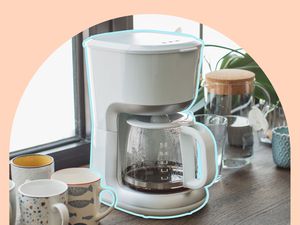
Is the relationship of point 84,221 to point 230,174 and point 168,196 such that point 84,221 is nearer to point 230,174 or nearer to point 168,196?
point 168,196

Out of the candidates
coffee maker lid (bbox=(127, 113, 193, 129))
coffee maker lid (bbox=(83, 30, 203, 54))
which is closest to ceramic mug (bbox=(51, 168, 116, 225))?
coffee maker lid (bbox=(127, 113, 193, 129))

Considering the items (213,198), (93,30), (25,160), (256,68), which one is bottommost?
(213,198)

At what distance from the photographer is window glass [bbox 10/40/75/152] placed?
1.51 meters

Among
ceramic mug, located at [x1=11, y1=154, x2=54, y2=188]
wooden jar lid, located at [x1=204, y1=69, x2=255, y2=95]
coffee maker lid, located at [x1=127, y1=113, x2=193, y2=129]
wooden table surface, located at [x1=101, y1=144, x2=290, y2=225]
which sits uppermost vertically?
wooden jar lid, located at [x1=204, y1=69, x2=255, y2=95]

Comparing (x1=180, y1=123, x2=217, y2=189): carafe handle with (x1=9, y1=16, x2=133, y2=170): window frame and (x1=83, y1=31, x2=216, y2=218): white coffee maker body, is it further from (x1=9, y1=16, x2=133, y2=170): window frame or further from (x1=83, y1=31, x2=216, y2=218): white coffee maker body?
(x1=9, y1=16, x2=133, y2=170): window frame

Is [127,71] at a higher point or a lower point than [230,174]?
higher

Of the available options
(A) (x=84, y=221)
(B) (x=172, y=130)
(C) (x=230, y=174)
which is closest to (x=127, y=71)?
(B) (x=172, y=130)

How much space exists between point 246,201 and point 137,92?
355mm

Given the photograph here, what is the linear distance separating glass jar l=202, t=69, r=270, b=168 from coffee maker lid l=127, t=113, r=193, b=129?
10.8 inches

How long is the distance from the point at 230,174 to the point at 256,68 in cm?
35

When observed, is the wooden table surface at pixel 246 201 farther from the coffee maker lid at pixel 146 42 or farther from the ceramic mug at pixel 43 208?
the coffee maker lid at pixel 146 42

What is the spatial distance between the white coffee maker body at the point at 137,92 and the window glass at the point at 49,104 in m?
0.30

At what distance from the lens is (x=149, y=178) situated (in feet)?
4.08

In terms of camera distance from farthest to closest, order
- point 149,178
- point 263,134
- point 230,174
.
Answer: point 263,134
point 230,174
point 149,178
